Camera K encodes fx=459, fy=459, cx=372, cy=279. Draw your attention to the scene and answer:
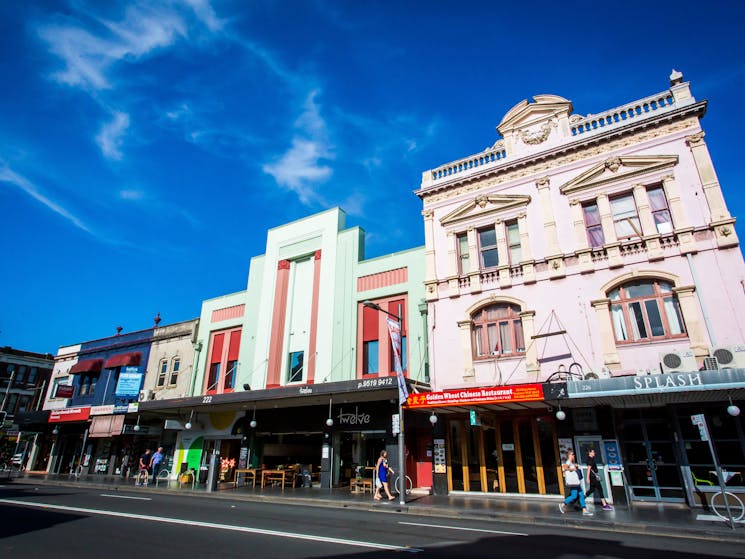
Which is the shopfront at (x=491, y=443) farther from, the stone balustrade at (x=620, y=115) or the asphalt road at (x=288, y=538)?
the stone balustrade at (x=620, y=115)

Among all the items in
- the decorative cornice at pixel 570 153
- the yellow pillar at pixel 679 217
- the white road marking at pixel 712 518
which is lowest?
the white road marking at pixel 712 518

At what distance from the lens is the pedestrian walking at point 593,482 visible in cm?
1359

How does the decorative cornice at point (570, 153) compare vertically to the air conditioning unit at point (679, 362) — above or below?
above

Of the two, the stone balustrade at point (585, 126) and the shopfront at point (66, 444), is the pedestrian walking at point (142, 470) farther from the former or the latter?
the stone balustrade at point (585, 126)

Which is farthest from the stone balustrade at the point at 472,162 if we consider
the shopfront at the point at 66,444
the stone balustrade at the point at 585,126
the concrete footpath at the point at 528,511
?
the shopfront at the point at 66,444

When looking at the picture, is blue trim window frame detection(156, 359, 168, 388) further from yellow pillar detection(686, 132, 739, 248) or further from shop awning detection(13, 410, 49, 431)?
yellow pillar detection(686, 132, 739, 248)

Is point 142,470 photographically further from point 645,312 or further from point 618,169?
point 618,169

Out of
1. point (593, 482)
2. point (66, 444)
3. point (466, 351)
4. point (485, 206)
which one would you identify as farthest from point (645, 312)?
point (66, 444)

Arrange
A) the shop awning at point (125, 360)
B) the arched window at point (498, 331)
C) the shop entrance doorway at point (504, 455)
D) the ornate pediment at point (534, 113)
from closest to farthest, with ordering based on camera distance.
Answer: the shop entrance doorway at point (504, 455) < the arched window at point (498, 331) < the ornate pediment at point (534, 113) < the shop awning at point (125, 360)

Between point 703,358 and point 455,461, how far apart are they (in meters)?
9.18

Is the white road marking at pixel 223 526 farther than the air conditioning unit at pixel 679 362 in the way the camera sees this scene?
No

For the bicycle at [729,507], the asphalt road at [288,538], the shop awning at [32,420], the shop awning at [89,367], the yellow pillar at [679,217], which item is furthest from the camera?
the shop awning at [89,367]

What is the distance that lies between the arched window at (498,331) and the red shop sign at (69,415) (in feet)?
82.6

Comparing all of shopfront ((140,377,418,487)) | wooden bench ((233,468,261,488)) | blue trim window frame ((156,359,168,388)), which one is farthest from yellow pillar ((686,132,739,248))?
blue trim window frame ((156,359,168,388))
